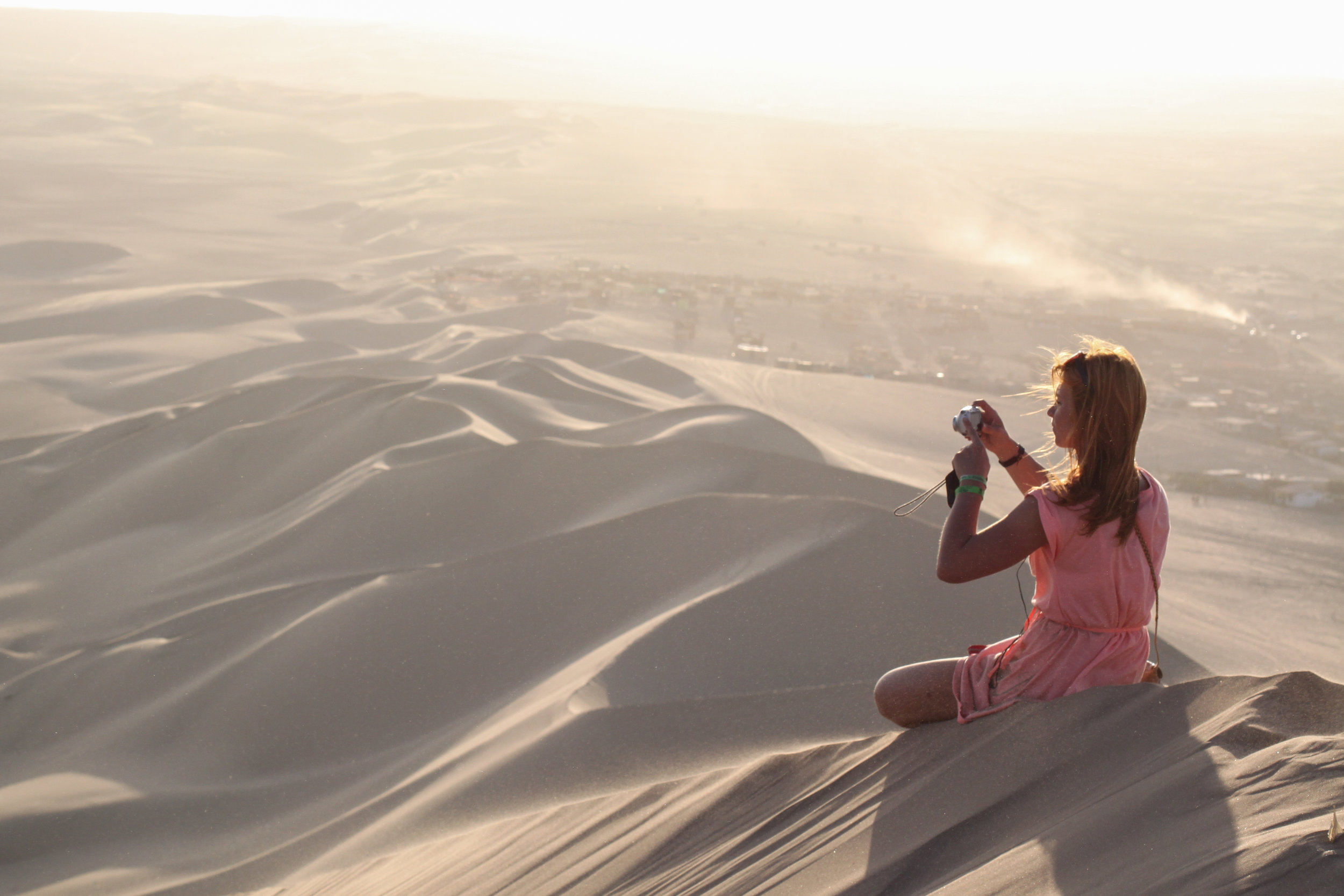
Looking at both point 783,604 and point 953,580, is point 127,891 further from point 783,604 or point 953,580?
point 953,580

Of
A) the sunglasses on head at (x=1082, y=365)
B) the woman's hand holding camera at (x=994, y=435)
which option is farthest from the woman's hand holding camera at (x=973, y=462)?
the sunglasses on head at (x=1082, y=365)

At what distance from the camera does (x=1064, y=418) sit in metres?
2.24

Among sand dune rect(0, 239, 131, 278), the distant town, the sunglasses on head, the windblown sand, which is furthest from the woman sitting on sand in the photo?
sand dune rect(0, 239, 131, 278)

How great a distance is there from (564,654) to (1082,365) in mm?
2995

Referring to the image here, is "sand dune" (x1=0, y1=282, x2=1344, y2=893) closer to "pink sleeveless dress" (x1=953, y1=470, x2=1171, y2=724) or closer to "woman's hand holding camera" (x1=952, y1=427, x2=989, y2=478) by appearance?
"pink sleeveless dress" (x1=953, y1=470, x2=1171, y2=724)

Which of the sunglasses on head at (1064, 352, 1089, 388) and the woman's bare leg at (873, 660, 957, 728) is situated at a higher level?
the sunglasses on head at (1064, 352, 1089, 388)

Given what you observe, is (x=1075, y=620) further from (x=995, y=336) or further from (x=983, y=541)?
(x=995, y=336)

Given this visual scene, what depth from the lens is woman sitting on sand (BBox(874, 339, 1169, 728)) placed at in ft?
7.19

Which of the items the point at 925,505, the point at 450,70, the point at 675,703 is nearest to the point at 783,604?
the point at 675,703

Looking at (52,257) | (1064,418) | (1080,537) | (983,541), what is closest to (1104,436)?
(1064,418)

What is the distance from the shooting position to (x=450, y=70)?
86.4 meters

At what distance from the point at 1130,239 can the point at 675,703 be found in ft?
83.5

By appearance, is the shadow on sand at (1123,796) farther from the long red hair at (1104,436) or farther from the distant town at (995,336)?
the distant town at (995,336)

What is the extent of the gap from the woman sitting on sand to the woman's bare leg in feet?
0.42
